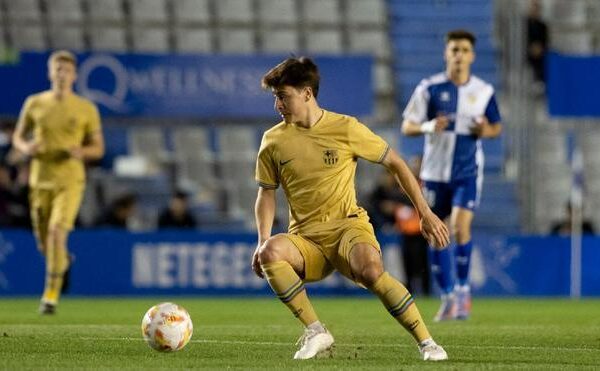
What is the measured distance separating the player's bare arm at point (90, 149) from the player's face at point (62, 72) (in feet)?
1.66

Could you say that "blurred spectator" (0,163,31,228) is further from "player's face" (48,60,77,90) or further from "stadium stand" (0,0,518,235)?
"player's face" (48,60,77,90)

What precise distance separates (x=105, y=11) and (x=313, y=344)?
48.3 feet

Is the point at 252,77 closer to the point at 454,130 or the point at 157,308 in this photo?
the point at 454,130

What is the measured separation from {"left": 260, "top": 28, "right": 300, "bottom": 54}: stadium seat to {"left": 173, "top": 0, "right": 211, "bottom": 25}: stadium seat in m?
0.89

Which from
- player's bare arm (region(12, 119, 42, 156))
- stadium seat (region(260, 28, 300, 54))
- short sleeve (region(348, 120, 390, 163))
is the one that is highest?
short sleeve (region(348, 120, 390, 163))

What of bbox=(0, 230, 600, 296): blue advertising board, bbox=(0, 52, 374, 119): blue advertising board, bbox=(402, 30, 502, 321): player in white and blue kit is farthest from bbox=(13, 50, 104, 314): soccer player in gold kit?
bbox=(0, 52, 374, 119): blue advertising board

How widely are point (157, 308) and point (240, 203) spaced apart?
12483mm

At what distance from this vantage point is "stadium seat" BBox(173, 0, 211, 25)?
22031 millimetres

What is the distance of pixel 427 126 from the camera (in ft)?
38.8

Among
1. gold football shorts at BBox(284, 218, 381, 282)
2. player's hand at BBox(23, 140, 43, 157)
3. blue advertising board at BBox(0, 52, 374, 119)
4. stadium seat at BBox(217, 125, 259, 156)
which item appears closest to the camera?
gold football shorts at BBox(284, 218, 381, 282)

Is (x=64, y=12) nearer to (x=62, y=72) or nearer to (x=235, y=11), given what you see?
(x=235, y=11)

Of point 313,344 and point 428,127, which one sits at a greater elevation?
point 428,127

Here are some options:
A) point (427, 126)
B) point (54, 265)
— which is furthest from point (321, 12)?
point (427, 126)

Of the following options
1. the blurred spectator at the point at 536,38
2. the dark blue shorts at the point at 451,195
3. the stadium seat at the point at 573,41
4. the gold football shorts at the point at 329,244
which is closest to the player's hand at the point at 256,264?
the gold football shorts at the point at 329,244
